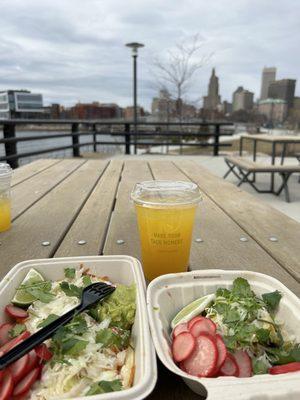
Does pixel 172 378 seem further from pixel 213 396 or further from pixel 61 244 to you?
pixel 61 244

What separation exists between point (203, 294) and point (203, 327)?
14cm

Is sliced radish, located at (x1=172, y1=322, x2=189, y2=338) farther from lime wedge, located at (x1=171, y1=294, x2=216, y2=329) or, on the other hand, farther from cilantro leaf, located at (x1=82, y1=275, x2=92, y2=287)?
cilantro leaf, located at (x1=82, y1=275, x2=92, y2=287)

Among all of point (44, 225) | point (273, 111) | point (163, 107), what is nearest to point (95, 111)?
point (163, 107)

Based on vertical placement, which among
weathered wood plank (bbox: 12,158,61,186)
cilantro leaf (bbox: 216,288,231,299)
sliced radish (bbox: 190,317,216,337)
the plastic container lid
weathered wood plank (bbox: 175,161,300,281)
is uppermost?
the plastic container lid

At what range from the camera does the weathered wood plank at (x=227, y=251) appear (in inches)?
39.8

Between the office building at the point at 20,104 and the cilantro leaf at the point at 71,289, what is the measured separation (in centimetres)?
427

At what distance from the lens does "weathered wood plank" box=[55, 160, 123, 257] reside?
115cm

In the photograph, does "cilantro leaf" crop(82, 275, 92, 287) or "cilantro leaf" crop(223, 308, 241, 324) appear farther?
"cilantro leaf" crop(82, 275, 92, 287)

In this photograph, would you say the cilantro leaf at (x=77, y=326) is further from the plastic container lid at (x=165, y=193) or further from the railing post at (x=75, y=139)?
the railing post at (x=75, y=139)

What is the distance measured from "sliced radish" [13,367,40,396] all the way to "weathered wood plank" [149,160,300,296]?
572mm

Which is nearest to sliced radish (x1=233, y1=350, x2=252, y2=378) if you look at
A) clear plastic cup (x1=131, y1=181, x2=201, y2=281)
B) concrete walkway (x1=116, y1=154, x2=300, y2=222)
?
clear plastic cup (x1=131, y1=181, x2=201, y2=281)

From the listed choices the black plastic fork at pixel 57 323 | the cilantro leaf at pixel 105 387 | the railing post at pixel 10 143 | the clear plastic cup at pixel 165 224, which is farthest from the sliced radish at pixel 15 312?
the railing post at pixel 10 143

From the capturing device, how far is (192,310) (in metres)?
0.69

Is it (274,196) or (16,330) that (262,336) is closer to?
(16,330)
